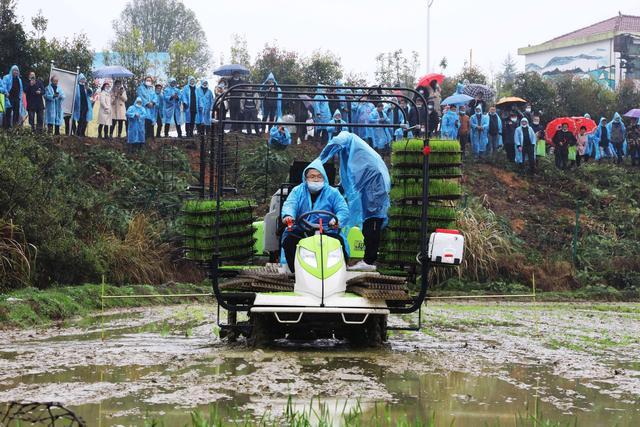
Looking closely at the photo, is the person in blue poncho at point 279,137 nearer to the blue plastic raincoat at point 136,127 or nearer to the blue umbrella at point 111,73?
the blue plastic raincoat at point 136,127

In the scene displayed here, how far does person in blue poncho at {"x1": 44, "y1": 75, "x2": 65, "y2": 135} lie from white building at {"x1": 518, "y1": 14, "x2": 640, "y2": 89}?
154 ft

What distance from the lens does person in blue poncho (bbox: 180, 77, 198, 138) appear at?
33.8 meters

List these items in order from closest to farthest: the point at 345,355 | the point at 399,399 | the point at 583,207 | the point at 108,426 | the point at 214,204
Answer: the point at 108,426, the point at 399,399, the point at 345,355, the point at 214,204, the point at 583,207

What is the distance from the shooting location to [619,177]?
38.2 metres

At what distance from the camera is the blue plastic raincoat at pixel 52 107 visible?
30188 mm

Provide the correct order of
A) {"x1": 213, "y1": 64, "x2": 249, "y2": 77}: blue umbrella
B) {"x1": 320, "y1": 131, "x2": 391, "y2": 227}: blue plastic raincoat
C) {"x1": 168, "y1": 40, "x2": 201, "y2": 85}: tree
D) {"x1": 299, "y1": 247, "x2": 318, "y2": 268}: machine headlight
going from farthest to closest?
1. {"x1": 168, "y1": 40, "x2": 201, "y2": 85}: tree
2. {"x1": 213, "y1": 64, "x2": 249, "y2": 77}: blue umbrella
3. {"x1": 320, "y1": 131, "x2": 391, "y2": 227}: blue plastic raincoat
4. {"x1": 299, "y1": 247, "x2": 318, "y2": 268}: machine headlight

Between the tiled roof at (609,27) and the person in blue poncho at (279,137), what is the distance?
48.1m

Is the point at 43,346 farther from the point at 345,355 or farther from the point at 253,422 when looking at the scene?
the point at 253,422

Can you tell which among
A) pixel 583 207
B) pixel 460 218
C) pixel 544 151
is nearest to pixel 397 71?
pixel 544 151

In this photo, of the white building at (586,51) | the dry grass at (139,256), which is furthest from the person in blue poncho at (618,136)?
the white building at (586,51)

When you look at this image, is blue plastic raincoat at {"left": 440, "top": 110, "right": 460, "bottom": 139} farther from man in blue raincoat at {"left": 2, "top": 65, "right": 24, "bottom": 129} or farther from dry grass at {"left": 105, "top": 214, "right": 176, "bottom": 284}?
man in blue raincoat at {"left": 2, "top": 65, "right": 24, "bottom": 129}

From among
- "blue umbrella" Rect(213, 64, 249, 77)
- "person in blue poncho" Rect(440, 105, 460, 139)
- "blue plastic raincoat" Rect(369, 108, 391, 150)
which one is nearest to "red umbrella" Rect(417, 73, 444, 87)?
"person in blue poncho" Rect(440, 105, 460, 139)

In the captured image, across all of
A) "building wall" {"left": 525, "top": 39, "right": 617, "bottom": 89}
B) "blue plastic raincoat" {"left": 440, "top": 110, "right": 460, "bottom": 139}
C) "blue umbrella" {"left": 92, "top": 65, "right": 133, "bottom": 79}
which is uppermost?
"building wall" {"left": 525, "top": 39, "right": 617, "bottom": 89}

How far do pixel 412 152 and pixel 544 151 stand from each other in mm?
26156
